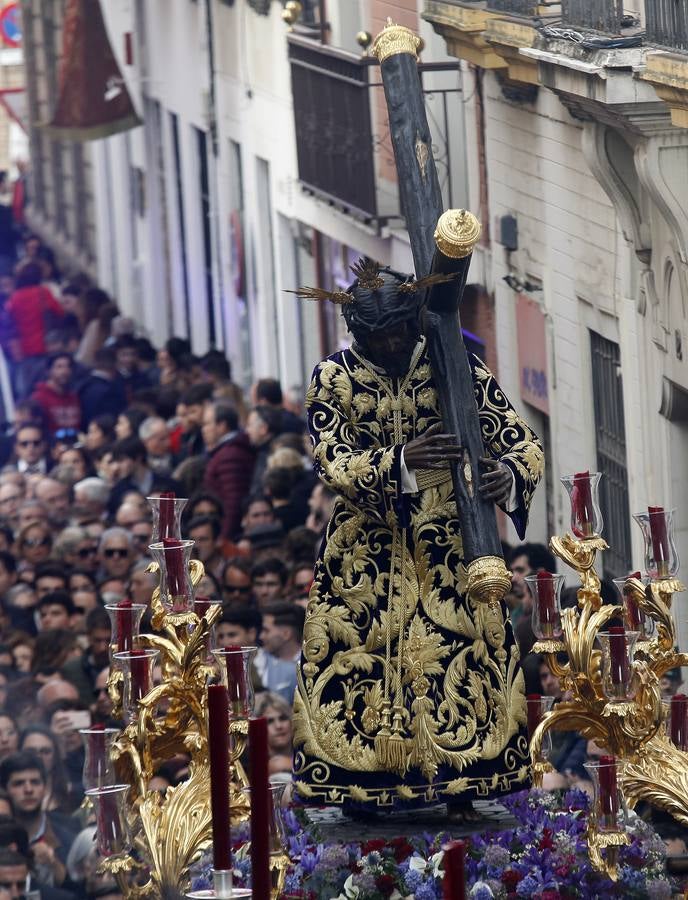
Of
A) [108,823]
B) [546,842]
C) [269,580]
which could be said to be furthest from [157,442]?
[108,823]

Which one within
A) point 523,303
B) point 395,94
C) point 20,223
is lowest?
point 20,223

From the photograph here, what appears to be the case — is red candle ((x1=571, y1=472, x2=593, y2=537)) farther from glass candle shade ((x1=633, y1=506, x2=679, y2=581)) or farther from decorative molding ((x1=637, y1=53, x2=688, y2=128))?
decorative molding ((x1=637, y1=53, x2=688, y2=128))

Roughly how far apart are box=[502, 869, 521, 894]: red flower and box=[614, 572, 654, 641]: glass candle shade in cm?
78

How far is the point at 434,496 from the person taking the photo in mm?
6883

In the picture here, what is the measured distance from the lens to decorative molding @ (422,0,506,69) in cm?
1238

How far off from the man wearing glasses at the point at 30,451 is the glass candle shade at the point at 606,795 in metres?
10.5

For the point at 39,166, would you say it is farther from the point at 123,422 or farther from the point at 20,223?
the point at 123,422

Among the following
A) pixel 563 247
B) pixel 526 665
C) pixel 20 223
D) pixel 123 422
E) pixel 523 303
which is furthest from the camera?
pixel 20 223

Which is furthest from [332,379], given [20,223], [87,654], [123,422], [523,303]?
[20,223]

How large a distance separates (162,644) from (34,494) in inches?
336

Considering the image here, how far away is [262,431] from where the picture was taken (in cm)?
1495

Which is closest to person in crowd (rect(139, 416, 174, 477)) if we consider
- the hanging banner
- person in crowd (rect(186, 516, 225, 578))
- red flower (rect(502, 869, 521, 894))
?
person in crowd (rect(186, 516, 225, 578))

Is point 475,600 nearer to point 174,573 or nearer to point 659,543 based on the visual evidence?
point 659,543

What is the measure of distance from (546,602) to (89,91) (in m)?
18.3
